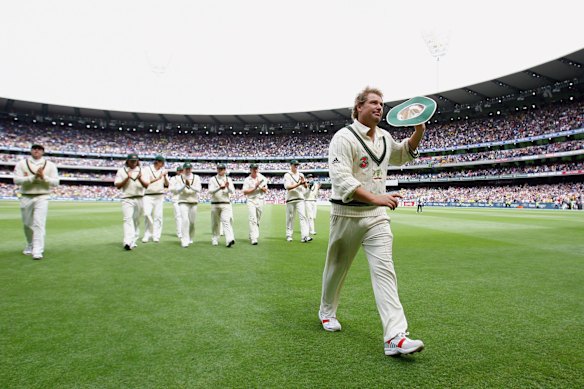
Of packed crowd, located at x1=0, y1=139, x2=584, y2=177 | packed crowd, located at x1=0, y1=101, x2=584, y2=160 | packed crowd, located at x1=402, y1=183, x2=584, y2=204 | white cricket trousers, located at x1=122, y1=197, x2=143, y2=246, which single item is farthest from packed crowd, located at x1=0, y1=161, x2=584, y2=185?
white cricket trousers, located at x1=122, y1=197, x2=143, y2=246

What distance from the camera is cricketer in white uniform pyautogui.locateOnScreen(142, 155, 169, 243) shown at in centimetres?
1042

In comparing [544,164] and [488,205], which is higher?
[544,164]

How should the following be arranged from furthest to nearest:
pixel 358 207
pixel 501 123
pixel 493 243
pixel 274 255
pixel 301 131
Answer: pixel 301 131 < pixel 501 123 < pixel 493 243 < pixel 274 255 < pixel 358 207

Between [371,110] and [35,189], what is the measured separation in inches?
292

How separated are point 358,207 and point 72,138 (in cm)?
7807

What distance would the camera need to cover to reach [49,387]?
2477 mm

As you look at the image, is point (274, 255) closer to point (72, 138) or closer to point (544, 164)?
point (544, 164)

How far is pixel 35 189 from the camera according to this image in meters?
7.53

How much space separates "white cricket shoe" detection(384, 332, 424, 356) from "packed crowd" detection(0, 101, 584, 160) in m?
55.9

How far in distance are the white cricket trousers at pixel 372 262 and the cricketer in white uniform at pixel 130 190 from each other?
6.73m

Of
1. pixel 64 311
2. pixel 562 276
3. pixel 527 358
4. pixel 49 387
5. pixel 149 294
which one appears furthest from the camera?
pixel 562 276

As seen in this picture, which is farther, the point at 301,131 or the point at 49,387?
the point at 301,131

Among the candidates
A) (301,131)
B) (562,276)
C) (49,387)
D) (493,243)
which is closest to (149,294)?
(49,387)

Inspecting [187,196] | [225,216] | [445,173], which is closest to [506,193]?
[445,173]
